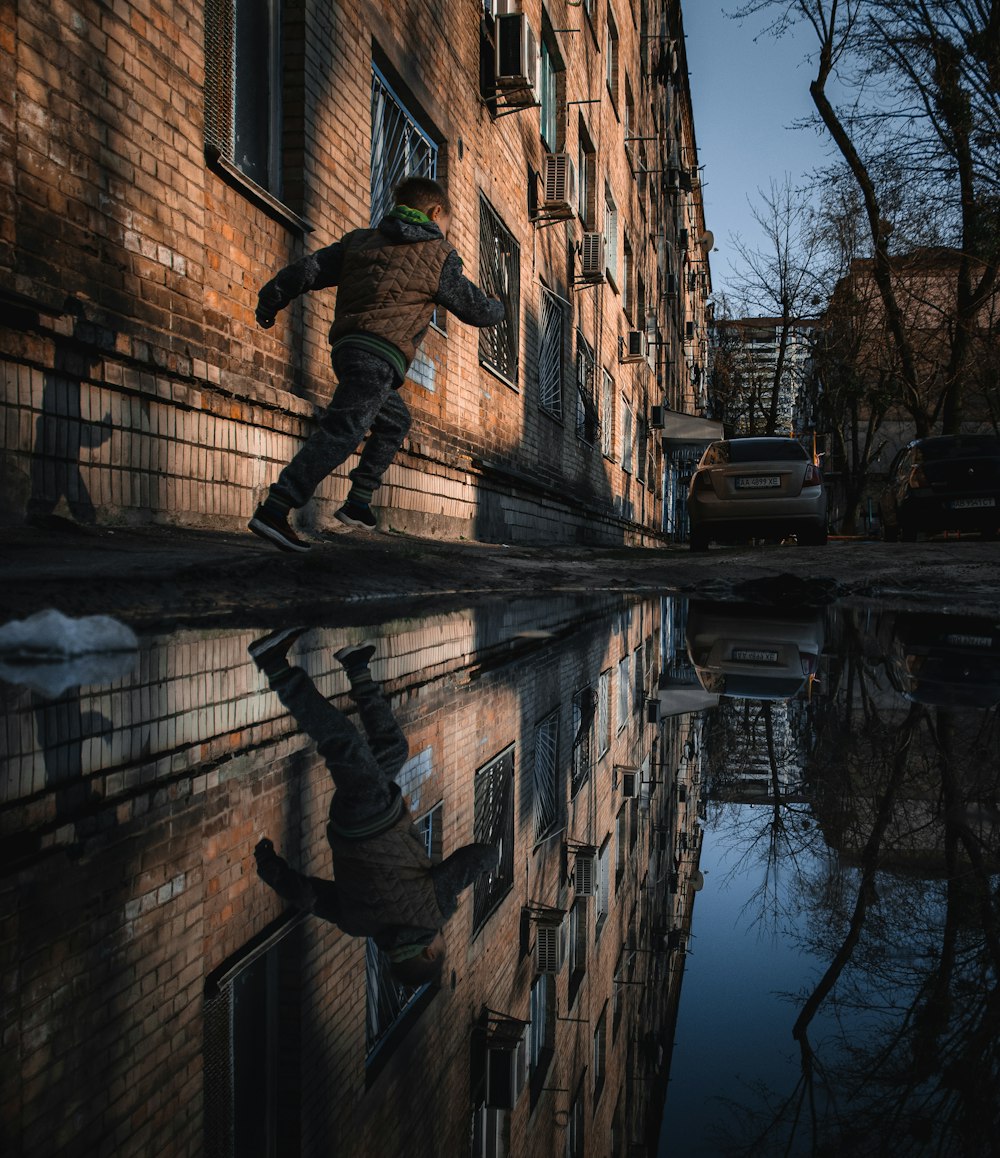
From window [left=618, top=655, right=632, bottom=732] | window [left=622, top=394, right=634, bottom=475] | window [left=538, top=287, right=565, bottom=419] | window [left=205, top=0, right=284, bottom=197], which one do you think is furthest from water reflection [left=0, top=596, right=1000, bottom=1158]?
window [left=622, top=394, right=634, bottom=475]

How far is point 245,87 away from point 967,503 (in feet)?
37.4

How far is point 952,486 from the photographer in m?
14.3

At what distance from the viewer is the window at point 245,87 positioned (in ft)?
18.4

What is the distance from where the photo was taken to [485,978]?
37.0 inches

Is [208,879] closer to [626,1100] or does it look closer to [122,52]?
[626,1100]

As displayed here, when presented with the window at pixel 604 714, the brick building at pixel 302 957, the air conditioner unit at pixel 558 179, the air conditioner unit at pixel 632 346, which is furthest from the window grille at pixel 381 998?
the air conditioner unit at pixel 632 346

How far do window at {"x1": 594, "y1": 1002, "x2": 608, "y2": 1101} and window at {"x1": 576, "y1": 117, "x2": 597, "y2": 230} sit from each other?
16.6 meters

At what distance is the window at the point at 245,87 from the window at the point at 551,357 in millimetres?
7239

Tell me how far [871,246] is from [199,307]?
19.1 meters

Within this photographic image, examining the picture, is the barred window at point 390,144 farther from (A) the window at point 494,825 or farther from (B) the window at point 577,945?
(B) the window at point 577,945

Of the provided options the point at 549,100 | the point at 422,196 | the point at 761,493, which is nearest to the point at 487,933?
the point at 422,196

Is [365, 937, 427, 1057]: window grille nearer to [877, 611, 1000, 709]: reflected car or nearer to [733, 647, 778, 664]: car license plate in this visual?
[877, 611, 1000, 709]: reflected car

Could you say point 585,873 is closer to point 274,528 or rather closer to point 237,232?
point 274,528

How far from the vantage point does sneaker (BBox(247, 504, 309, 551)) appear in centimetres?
494
